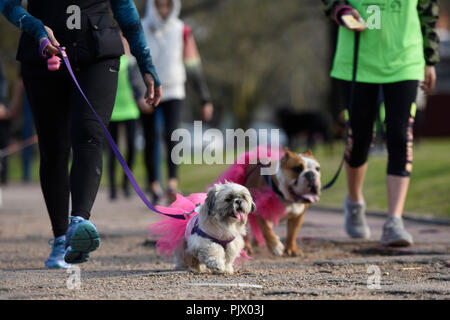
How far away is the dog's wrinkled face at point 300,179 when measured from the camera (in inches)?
228

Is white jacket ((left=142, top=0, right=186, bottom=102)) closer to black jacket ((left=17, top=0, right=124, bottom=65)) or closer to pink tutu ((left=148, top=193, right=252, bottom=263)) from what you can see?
pink tutu ((left=148, top=193, right=252, bottom=263))

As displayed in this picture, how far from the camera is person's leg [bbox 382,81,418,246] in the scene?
5973 mm

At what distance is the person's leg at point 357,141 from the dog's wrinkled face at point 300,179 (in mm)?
592

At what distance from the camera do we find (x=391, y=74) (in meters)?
6.05

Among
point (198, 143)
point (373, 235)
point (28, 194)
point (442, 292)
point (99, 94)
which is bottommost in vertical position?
point (198, 143)

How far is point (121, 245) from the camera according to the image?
6.67 metres

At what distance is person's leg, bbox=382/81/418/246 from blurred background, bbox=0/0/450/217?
80 centimetres

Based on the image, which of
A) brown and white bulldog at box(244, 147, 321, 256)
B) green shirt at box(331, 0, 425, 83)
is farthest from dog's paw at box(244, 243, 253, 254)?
green shirt at box(331, 0, 425, 83)

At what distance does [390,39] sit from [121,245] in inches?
111

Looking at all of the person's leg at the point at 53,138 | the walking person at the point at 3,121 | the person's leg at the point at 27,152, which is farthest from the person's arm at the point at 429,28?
the person's leg at the point at 27,152

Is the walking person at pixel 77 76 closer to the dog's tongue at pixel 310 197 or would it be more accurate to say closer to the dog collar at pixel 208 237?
the dog collar at pixel 208 237
